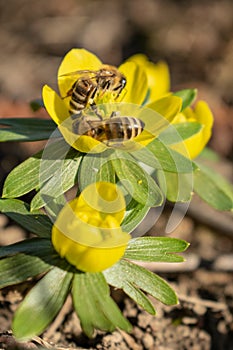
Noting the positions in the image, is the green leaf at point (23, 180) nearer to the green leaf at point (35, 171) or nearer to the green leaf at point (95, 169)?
the green leaf at point (35, 171)

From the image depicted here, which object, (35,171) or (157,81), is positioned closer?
(35,171)

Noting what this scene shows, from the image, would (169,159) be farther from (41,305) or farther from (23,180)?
(41,305)

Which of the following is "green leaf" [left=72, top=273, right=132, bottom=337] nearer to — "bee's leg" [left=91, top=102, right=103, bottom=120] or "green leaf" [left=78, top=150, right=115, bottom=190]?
"green leaf" [left=78, top=150, right=115, bottom=190]

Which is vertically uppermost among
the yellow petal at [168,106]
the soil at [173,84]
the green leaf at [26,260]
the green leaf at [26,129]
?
the yellow petal at [168,106]

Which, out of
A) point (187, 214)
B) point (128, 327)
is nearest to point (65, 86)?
point (128, 327)

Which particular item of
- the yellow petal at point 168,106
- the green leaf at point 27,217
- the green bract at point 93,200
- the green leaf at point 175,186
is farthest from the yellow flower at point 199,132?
the green leaf at point 27,217

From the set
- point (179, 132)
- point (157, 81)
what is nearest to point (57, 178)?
point (179, 132)
